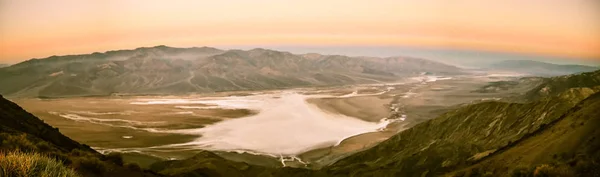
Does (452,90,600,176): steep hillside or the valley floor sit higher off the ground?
(452,90,600,176): steep hillside

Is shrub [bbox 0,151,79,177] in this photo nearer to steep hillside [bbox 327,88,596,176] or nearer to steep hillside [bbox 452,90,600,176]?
A: steep hillside [bbox 452,90,600,176]

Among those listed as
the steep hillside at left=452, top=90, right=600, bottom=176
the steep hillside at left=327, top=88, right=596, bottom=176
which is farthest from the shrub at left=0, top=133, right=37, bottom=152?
the steep hillside at left=327, top=88, right=596, bottom=176

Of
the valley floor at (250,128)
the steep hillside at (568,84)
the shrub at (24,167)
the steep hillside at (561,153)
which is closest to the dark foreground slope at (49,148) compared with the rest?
the shrub at (24,167)

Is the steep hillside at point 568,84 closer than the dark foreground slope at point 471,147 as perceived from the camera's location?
No

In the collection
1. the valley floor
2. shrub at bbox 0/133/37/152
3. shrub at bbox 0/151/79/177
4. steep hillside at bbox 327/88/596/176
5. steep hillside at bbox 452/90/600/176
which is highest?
shrub at bbox 0/151/79/177

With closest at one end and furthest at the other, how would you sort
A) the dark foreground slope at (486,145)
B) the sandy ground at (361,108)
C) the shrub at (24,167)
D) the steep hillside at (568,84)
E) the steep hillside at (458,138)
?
the shrub at (24,167) → the dark foreground slope at (486,145) → the steep hillside at (458,138) → the steep hillside at (568,84) → the sandy ground at (361,108)

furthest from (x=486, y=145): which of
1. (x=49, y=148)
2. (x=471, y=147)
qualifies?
(x=49, y=148)

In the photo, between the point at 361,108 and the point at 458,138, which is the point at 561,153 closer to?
the point at 458,138

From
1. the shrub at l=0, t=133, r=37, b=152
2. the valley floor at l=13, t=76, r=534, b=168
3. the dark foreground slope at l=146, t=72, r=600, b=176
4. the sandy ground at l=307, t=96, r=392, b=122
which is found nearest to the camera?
the shrub at l=0, t=133, r=37, b=152

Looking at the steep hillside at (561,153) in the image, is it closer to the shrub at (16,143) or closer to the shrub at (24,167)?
the shrub at (24,167)
